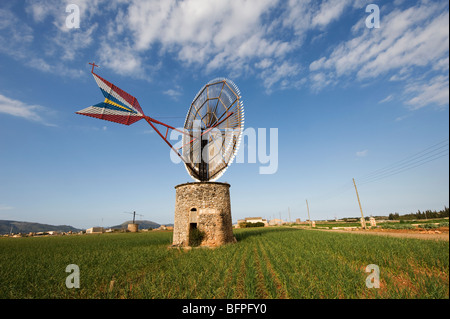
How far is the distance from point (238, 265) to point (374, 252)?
7524 millimetres

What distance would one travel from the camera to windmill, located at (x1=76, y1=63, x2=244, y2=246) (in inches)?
649

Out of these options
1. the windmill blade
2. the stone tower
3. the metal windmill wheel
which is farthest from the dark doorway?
the windmill blade

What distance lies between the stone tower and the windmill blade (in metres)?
7.55

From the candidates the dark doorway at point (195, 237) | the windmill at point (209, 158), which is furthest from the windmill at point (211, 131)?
the dark doorway at point (195, 237)

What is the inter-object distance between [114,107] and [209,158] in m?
9.18

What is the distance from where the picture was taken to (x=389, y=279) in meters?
6.04

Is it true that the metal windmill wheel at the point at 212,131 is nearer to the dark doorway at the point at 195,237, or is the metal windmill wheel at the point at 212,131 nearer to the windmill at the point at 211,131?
the windmill at the point at 211,131

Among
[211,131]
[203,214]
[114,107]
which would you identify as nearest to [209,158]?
[211,131]

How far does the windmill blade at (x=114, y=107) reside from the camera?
11.2 m

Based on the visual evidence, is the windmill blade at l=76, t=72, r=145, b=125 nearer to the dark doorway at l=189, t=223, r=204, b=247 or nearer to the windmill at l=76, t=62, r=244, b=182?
the windmill at l=76, t=62, r=244, b=182

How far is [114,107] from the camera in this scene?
1199 cm

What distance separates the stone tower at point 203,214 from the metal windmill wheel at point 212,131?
148 cm
